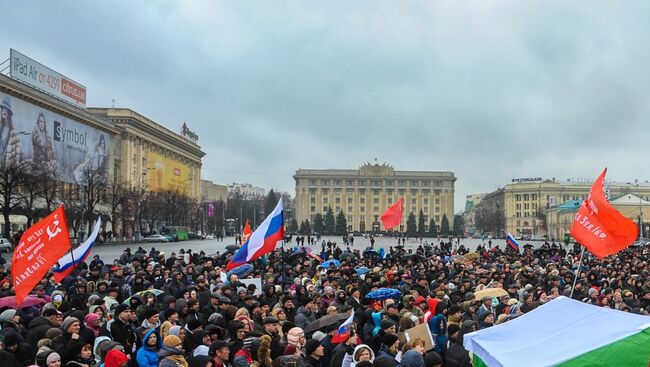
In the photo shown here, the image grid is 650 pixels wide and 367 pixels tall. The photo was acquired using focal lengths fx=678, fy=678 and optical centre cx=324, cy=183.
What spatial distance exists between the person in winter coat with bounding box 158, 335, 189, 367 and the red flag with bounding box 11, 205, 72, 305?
4.51 m

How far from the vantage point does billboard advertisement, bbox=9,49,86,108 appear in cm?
5616

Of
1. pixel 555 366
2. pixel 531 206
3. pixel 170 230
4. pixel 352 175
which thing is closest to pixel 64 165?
pixel 170 230

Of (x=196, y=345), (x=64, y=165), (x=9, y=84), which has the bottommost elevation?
(x=196, y=345)

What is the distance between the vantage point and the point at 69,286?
1307 cm

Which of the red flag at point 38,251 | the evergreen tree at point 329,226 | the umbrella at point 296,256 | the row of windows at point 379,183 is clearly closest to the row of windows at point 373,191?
the row of windows at point 379,183

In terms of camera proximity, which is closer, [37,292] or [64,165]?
[37,292]

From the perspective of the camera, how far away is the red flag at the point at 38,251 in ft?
32.1

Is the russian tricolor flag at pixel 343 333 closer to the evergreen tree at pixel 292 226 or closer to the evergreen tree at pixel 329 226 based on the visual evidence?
the evergreen tree at pixel 329 226

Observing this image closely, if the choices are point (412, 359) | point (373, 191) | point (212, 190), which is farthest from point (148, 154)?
point (212, 190)

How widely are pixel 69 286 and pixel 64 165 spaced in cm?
4917

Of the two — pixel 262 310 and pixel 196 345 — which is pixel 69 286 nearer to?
pixel 262 310

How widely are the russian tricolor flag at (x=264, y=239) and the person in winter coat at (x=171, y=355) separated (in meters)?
8.16

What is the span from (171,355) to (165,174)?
91111 millimetres

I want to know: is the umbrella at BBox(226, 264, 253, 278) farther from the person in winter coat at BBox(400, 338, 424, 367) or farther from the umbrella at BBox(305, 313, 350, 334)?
the person in winter coat at BBox(400, 338, 424, 367)
